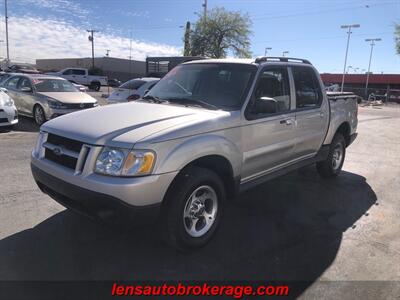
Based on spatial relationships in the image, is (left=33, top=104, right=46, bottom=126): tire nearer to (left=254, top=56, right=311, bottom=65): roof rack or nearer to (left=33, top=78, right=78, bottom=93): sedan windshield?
(left=33, top=78, right=78, bottom=93): sedan windshield

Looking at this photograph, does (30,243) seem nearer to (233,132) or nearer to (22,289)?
(22,289)

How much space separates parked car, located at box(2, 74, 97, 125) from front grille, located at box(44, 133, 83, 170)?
771 cm

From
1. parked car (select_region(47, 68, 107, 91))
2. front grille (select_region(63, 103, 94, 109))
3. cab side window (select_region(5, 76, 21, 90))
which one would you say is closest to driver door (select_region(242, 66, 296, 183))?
front grille (select_region(63, 103, 94, 109))

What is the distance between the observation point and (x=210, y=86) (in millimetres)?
4496

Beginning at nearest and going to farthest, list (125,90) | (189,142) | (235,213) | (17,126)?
(189,142) < (235,213) < (17,126) < (125,90)

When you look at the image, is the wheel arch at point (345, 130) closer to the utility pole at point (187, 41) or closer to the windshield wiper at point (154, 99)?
the windshield wiper at point (154, 99)

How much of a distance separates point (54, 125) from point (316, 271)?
2.98 meters

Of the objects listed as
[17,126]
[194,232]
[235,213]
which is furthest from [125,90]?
[194,232]

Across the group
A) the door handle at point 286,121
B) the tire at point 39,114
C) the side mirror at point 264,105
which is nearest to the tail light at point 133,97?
the tire at point 39,114

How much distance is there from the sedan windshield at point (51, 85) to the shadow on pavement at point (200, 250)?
8.50 m

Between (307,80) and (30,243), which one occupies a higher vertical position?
(307,80)

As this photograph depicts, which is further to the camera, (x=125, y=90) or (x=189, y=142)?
(x=125, y=90)

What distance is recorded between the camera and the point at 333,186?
619 cm

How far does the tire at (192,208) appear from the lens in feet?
11.2
